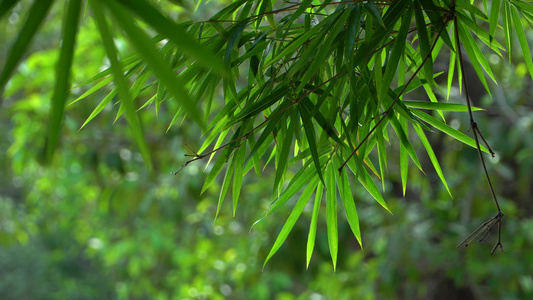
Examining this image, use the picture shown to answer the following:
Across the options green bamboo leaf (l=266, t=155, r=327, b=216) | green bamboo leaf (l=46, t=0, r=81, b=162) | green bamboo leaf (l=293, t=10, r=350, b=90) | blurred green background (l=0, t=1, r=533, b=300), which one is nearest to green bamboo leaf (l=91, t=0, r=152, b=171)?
green bamboo leaf (l=46, t=0, r=81, b=162)

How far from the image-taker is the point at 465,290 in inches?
115

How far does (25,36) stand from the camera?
1.10 feet

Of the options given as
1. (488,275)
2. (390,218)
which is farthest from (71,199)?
(488,275)

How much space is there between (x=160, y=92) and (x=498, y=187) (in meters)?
2.57

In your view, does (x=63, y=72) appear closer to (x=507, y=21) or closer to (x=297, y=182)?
(x=297, y=182)

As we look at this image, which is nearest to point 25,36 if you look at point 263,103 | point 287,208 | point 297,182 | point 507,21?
point 263,103

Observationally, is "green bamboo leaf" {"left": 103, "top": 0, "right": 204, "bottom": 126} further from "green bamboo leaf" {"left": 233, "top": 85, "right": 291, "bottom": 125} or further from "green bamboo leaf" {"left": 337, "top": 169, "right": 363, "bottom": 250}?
"green bamboo leaf" {"left": 337, "top": 169, "right": 363, "bottom": 250}

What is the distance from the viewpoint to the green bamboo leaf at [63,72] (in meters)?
0.34

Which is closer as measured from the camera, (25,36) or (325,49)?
(25,36)

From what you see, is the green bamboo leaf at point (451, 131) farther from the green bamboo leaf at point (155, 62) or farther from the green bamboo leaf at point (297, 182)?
the green bamboo leaf at point (155, 62)

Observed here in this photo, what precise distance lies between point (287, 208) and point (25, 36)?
2.44 m

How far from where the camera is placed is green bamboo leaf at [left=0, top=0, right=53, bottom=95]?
0.33 metres

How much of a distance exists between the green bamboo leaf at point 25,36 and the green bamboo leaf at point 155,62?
40 mm

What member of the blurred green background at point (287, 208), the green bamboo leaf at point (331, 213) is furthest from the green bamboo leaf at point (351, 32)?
the blurred green background at point (287, 208)
